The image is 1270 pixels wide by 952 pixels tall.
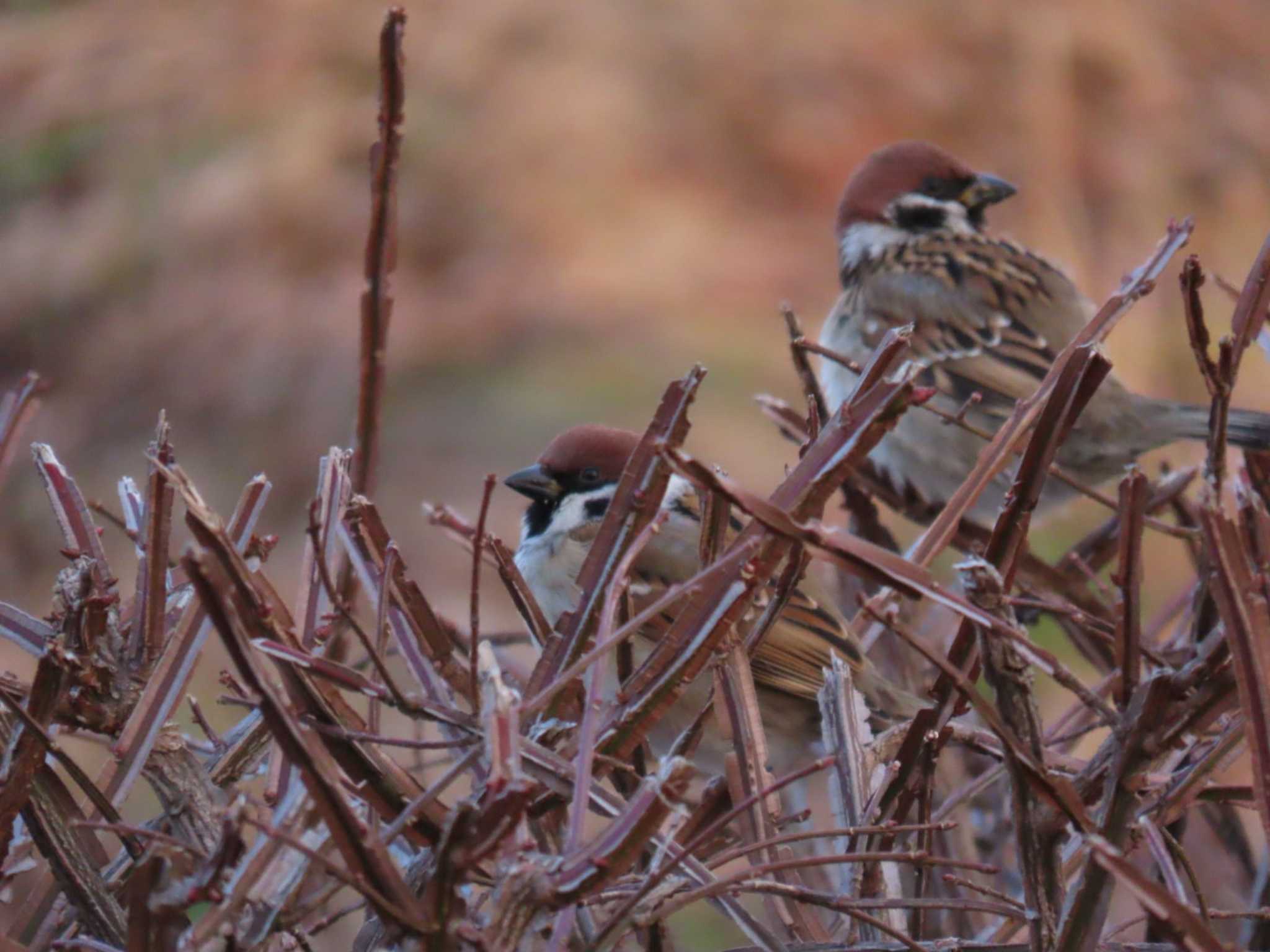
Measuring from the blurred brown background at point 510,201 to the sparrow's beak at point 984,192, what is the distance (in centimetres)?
88

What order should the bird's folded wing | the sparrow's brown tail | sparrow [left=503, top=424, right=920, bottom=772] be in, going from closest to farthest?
sparrow [left=503, top=424, right=920, bottom=772] → the sparrow's brown tail → the bird's folded wing

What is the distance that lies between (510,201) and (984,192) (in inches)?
74.8

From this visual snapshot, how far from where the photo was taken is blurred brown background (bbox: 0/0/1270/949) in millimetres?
3535

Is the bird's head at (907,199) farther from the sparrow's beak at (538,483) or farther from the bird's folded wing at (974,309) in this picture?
the sparrow's beak at (538,483)

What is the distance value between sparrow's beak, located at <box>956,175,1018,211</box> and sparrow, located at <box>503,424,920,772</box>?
1088mm

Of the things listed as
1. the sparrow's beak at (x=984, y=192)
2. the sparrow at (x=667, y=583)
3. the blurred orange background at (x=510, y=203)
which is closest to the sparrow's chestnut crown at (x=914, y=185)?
the sparrow's beak at (x=984, y=192)

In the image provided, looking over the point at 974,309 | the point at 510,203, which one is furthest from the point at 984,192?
the point at 510,203

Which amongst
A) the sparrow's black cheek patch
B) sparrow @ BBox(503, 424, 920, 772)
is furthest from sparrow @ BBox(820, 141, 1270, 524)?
sparrow @ BBox(503, 424, 920, 772)

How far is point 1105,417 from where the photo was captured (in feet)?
7.29

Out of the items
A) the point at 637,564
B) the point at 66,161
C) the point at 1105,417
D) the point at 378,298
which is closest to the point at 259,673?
the point at 378,298

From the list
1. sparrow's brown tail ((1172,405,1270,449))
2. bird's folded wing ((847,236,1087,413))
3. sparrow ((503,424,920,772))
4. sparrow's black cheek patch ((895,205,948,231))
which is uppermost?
sparrow's black cheek patch ((895,205,948,231))

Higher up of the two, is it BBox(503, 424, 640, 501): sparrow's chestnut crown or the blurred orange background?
the blurred orange background

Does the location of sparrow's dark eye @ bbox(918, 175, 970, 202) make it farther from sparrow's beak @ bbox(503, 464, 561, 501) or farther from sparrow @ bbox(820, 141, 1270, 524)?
sparrow's beak @ bbox(503, 464, 561, 501)

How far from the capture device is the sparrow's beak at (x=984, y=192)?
2.46 metres
